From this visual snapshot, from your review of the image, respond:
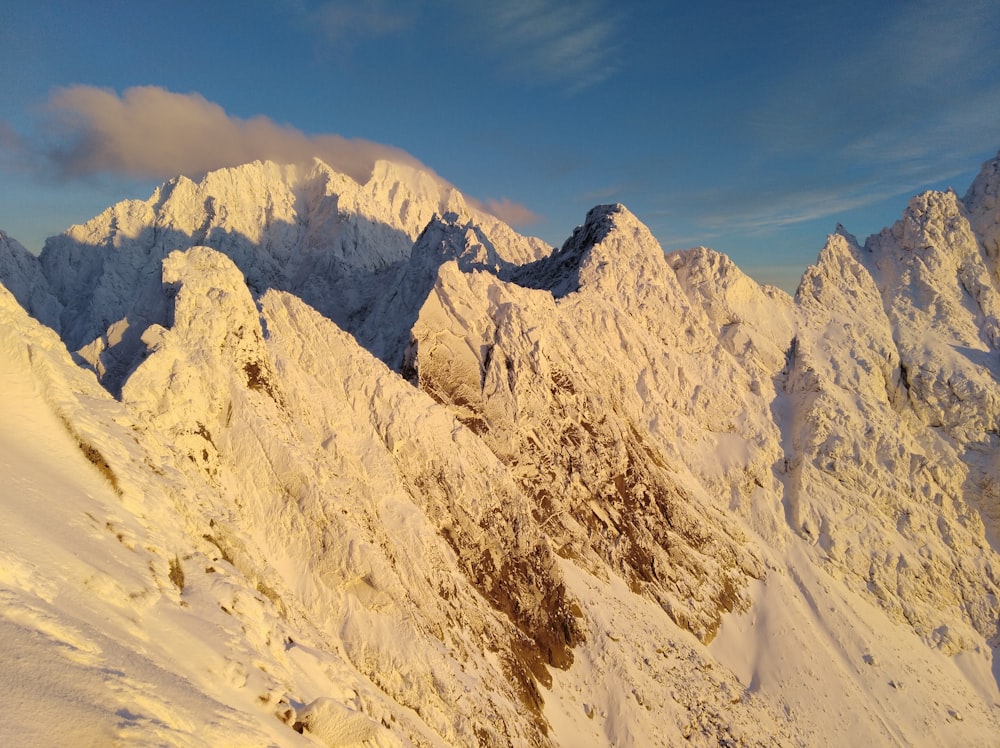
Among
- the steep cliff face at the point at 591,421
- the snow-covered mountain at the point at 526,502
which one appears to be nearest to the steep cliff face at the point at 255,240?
the snow-covered mountain at the point at 526,502

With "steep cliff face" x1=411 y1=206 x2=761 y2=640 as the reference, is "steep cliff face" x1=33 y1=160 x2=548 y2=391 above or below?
above

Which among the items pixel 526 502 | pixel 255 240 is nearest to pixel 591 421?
pixel 526 502

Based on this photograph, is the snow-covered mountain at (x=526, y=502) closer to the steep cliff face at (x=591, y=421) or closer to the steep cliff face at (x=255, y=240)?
the steep cliff face at (x=591, y=421)

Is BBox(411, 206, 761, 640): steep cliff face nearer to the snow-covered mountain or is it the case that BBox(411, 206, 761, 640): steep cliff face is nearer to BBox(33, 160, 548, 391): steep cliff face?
the snow-covered mountain

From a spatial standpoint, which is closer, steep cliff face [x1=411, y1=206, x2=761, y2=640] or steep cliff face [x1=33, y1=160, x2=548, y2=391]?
steep cliff face [x1=411, y1=206, x2=761, y2=640]

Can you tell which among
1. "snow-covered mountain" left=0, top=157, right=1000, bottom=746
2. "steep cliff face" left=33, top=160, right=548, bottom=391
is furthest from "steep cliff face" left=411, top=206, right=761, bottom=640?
"steep cliff face" left=33, top=160, right=548, bottom=391

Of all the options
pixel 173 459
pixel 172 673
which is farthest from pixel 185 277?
pixel 172 673

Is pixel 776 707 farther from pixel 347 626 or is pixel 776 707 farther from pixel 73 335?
pixel 73 335

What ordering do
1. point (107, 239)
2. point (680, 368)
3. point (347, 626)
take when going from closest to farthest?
point (347, 626), point (680, 368), point (107, 239)

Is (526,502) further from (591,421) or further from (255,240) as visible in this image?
(255,240)
